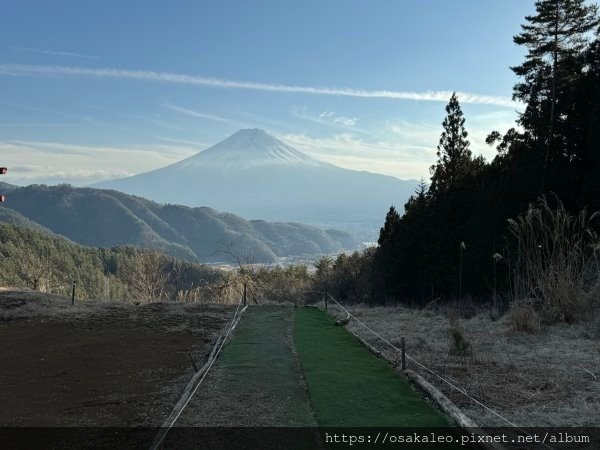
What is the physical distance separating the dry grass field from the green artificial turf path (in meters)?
0.31

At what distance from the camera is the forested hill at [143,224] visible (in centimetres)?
14375

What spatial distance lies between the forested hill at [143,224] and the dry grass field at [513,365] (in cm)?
12214

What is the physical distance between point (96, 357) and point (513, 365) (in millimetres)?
4844

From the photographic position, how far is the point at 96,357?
616cm

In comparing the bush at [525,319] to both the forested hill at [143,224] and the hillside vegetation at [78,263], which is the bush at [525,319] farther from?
the forested hill at [143,224]

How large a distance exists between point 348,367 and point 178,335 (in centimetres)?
354

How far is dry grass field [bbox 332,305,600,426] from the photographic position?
3727 millimetres

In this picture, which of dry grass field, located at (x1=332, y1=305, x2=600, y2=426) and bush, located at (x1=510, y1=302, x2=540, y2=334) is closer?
dry grass field, located at (x1=332, y1=305, x2=600, y2=426)

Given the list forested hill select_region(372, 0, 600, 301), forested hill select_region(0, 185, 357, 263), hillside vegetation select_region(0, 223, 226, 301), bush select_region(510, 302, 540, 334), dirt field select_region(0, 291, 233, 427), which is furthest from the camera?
forested hill select_region(0, 185, 357, 263)

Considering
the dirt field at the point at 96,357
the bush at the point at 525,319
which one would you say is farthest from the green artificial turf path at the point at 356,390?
the bush at the point at 525,319

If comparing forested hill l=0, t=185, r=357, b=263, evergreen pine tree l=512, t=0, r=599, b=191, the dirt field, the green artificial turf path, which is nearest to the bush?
the green artificial turf path

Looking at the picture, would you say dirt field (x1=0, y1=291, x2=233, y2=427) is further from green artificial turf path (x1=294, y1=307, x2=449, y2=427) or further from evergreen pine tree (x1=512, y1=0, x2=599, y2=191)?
evergreen pine tree (x1=512, y1=0, x2=599, y2=191)

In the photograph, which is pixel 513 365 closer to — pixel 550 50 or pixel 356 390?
pixel 356 390

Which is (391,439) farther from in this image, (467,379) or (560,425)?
(467,379)
